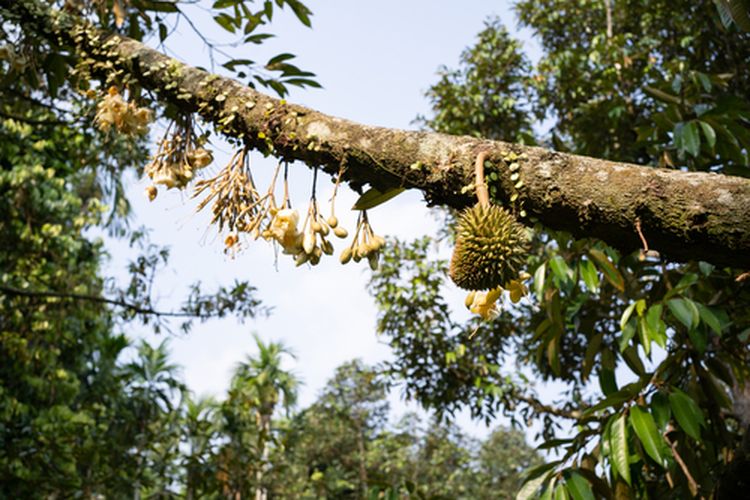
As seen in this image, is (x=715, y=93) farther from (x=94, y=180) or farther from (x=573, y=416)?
(x=94, y=180)

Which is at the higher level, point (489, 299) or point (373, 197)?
point (373, 197)

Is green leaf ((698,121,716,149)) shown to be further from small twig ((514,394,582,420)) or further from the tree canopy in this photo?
small twig ((514,394,582,420))

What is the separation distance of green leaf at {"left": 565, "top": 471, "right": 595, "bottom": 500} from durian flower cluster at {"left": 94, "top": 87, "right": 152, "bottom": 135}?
1.40 metres

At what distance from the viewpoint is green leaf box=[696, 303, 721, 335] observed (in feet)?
6.15

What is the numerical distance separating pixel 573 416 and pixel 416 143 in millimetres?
4607

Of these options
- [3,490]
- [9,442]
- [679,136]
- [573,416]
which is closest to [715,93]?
[679,136]

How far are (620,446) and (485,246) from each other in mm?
1037

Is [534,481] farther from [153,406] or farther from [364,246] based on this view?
[153,406]

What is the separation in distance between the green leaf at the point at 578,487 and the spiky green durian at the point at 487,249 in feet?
3.24

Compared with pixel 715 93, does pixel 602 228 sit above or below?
below

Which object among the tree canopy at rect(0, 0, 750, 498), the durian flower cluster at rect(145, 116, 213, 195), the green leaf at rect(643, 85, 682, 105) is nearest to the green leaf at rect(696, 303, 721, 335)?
the tree canopy at rect(0, 0, 750, 498)

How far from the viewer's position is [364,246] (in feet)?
3.86

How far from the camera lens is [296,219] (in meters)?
1.16

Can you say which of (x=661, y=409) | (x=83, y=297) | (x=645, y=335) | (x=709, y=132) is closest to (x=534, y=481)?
(x=661, y=409)
